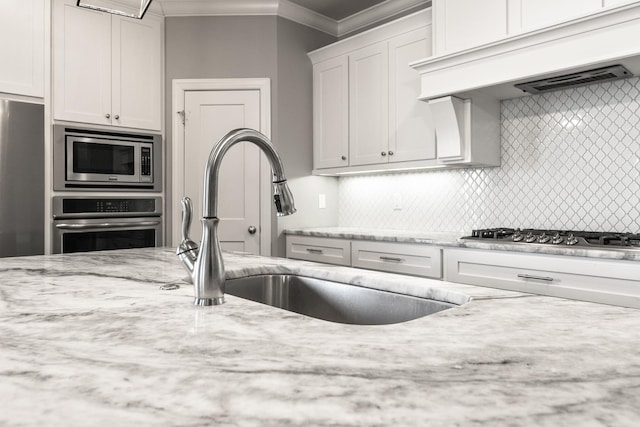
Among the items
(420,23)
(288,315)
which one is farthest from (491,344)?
(420,23)

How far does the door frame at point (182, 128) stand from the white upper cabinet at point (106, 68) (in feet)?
0.50

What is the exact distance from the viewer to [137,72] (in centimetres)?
358

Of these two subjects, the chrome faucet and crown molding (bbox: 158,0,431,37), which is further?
crown molding (bbox: 158,0,431,37)

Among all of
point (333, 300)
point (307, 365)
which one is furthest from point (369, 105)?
point (307, 365)

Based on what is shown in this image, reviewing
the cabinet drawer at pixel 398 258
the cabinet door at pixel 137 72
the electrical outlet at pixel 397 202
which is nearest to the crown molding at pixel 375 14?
the electrical outlet at pixel 397 202

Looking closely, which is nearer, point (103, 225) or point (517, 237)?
point (517, 237)

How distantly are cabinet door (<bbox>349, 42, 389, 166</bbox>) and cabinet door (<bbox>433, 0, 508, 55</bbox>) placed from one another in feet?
1.96

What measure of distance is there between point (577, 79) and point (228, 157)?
8.15ft

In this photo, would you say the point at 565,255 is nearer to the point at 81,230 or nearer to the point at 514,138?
the point at 514,138

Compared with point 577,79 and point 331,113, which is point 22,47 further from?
point 577,79

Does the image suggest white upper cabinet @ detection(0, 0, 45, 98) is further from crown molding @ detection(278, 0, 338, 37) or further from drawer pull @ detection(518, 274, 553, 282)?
drawer pull @ detection(518, 274, 553, 282)

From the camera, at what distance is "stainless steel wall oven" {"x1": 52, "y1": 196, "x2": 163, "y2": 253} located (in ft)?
10.4

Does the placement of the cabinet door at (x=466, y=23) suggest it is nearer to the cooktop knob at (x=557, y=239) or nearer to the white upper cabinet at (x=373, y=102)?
the white upper cabinet at (x=373, y=102)

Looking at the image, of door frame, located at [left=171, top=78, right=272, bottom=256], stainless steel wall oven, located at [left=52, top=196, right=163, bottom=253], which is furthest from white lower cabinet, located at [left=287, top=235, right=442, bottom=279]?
stainless steel wall oven, located at [left=52, top=196, right=163, bottom=253]
